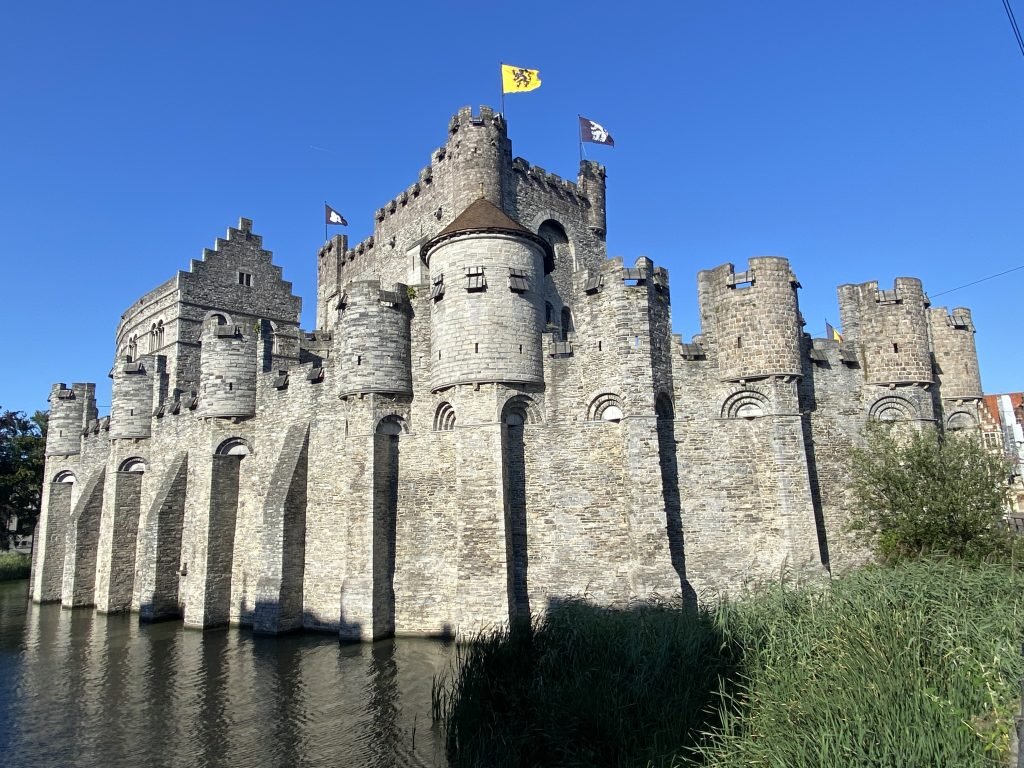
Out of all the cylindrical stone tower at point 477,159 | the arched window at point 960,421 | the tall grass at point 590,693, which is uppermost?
the cylindrical stone tower at point 477,159

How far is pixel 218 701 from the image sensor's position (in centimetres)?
1347

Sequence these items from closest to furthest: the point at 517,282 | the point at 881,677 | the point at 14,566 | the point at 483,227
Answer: the point at 881,677 < the point at 517,282 < the point at 483,227 < the point at 14,566

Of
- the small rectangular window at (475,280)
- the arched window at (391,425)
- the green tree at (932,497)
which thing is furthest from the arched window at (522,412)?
the green tree at (932,497)

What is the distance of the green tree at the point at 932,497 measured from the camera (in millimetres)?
14562

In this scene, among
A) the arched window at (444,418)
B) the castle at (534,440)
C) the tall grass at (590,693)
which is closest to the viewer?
the tall grass at (590,693)

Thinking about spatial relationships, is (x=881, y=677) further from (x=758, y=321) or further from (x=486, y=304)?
(x=486, y=304)

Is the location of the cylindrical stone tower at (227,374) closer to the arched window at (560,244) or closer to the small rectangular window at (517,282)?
the small rectangular window at (517,282)

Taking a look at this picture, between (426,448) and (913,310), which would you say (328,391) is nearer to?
(426,448)

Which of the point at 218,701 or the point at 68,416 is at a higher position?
the point at 68,416

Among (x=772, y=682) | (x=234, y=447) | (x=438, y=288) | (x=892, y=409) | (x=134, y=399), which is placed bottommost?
(x=772, y=682)

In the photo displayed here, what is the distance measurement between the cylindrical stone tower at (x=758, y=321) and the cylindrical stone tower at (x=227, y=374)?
618 inches

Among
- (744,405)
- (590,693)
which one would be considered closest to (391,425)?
(744,405)

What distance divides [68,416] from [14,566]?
12.4 m

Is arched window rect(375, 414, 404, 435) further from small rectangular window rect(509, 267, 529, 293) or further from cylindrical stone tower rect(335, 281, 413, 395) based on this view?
small rectangular window rect(509, 267, 529, 293)
